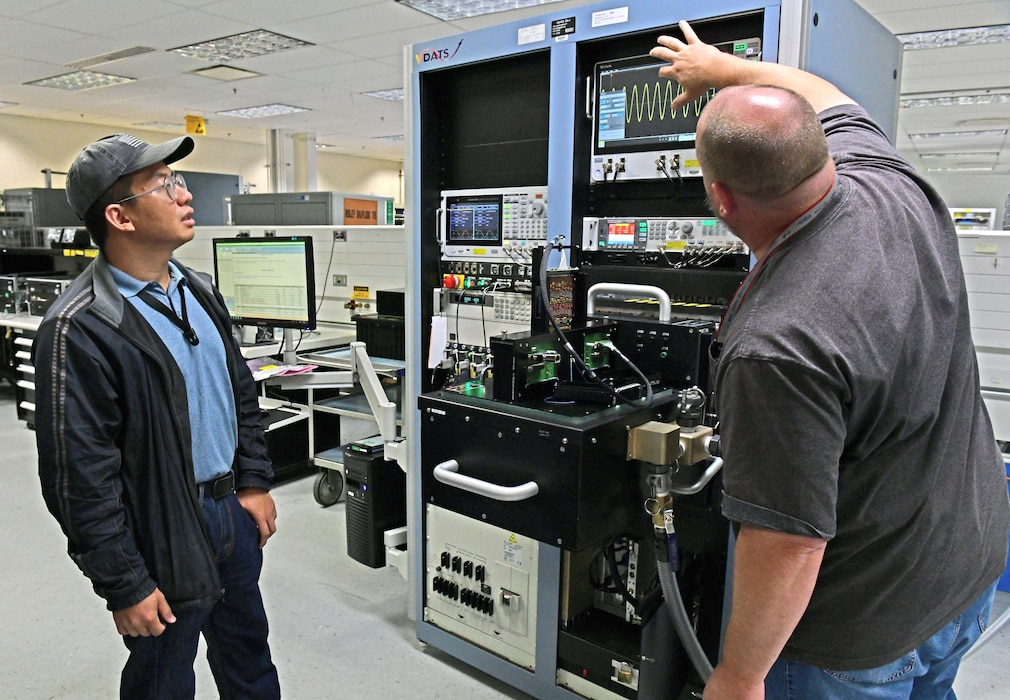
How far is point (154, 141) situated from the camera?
33.9 feet

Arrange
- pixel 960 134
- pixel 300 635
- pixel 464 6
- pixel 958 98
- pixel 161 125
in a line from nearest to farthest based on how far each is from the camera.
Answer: pixel 300 635, pixel 464 6, pixel 958 98, pixel 960 134, pixel 161 125

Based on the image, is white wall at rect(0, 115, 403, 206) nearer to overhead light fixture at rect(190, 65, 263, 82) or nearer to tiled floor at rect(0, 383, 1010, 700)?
overhead light fixture at rect(190, 65, 263, 82)

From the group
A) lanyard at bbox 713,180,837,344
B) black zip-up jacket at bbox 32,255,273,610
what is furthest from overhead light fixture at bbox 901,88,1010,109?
black zip-up jacket at bbox 32,255,273,610

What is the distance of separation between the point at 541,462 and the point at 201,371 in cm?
75

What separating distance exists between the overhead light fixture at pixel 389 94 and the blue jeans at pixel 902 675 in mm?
7055

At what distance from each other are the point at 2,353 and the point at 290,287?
11.1 feet

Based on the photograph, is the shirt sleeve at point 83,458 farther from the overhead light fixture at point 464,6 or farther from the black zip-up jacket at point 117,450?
the overhead light fixture at point 464,6

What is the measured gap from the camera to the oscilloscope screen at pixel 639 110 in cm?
170

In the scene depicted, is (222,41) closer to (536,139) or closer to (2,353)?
(2,353)

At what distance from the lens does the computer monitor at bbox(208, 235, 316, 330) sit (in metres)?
3.22

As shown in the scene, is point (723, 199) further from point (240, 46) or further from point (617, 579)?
point (240, 46)

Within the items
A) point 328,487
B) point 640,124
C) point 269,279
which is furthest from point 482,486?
point 269,279

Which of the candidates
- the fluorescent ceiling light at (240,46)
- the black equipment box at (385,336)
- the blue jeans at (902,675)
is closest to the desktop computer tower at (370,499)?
the black equipment box at (385,336)

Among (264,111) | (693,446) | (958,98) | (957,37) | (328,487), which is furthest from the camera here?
(264,111)
